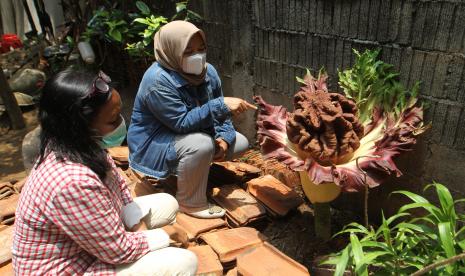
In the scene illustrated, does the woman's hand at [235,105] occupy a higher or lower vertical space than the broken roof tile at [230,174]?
higher

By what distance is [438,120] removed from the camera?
2215mm

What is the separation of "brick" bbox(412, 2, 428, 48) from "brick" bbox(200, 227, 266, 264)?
5.27 ft

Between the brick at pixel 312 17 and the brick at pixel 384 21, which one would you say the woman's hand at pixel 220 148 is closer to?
the brick at pixel 312 17

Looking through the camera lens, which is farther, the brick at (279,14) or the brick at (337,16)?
the brick at (279,14)

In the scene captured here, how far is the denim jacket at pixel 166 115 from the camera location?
9.00 feet

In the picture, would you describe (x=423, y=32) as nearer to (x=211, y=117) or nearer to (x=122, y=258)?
(x=211, y=117)

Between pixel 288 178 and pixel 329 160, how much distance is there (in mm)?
1087

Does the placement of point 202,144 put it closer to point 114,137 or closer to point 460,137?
point 114,137

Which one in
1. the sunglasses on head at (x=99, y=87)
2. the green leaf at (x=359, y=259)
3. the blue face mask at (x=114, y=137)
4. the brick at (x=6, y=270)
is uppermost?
the sunglasses on head at (x=99, y=87)

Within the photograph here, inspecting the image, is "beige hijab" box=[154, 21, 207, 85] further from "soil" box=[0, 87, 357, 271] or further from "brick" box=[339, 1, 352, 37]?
"soil" box=[0, 87, 357, 271]

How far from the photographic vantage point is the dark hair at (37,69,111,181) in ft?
5.32

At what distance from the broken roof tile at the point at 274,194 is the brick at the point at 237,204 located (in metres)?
0.07

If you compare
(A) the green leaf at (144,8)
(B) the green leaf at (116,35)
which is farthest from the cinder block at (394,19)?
(B) the green leaf at (116,35)

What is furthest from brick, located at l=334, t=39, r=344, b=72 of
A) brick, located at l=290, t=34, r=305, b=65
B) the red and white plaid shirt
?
the red and white plaid shirt
